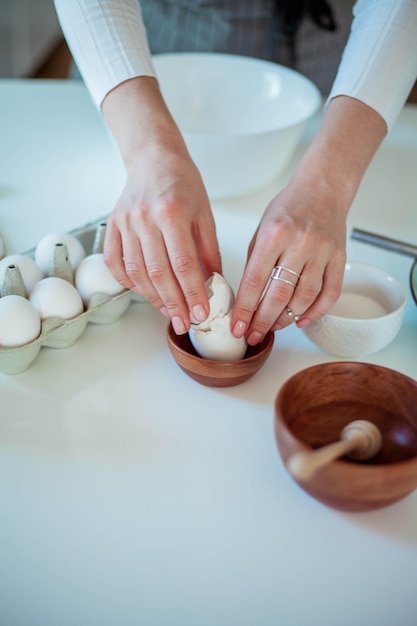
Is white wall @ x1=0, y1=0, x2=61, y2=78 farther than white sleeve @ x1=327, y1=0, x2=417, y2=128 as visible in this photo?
Yes

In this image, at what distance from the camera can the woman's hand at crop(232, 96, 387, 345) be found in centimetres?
75

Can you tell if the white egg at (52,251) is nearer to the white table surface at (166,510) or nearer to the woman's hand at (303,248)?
the white table surface at (166,510)

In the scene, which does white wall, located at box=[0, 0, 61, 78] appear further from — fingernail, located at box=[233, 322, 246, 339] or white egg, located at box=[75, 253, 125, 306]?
fingernail, located at box=[233, 322, 246, 339]

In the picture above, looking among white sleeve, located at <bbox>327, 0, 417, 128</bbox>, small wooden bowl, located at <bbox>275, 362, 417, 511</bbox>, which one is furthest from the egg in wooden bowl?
white sleeve, located at <bbox>327, 0, 417, 128</bbox>

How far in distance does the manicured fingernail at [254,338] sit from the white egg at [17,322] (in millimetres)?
266

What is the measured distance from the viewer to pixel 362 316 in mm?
819

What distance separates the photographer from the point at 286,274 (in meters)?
0.76

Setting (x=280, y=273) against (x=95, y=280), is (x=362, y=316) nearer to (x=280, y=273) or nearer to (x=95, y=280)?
(x=280, y=273)

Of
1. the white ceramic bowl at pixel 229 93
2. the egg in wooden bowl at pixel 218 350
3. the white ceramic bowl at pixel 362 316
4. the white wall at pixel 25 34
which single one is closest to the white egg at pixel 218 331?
the egg in wooden bowl at pixel 218 350

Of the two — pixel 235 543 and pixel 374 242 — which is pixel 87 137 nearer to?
pixel 374 242

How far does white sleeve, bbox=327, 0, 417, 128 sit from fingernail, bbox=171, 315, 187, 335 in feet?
1.35

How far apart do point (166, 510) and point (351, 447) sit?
0.20 metres

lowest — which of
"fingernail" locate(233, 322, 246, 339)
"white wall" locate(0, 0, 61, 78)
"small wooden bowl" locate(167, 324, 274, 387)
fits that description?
"white wall" locate(0, 0, 61, 78)

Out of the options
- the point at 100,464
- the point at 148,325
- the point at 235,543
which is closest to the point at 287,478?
the point at 235,543
